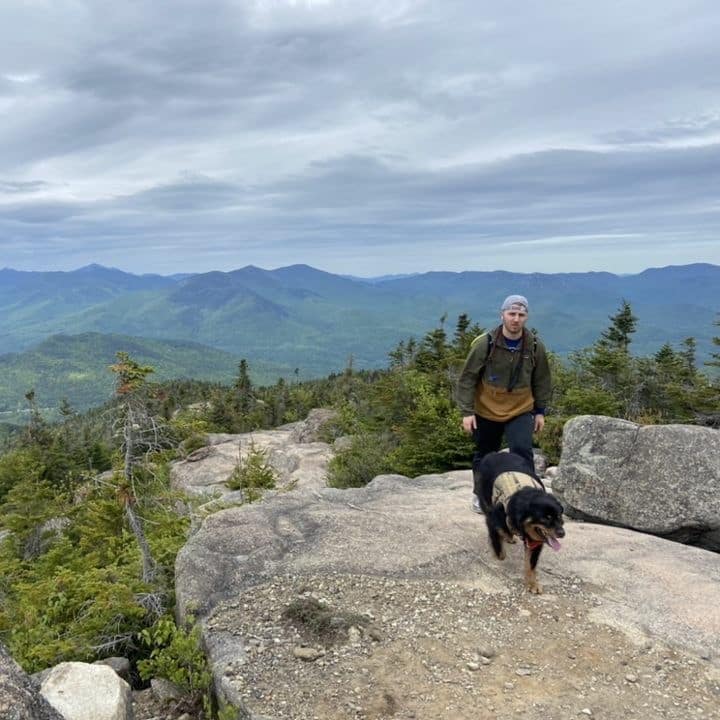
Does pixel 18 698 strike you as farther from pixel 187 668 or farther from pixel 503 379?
pixel 503 379

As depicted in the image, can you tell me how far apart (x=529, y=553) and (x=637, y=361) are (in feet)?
134

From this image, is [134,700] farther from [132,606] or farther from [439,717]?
[439,717]

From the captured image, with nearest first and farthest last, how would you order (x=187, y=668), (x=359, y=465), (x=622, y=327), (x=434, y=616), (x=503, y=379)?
(x=187, y=668) < (x=434, y=616) < (x=503, y=379) < (x=359, y=465) < (x=622, y=327)

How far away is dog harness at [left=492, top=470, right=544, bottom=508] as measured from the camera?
7141 millimetres

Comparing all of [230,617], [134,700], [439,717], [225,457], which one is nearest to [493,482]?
[439,717]

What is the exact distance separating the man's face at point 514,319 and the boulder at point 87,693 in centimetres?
632

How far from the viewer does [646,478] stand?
10.4m

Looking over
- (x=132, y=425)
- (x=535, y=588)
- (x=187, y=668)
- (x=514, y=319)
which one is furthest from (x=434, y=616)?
(x=132, y=425)

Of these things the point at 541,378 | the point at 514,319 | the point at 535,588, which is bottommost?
the point at 535,588

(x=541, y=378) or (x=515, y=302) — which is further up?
(x=515, y=302)

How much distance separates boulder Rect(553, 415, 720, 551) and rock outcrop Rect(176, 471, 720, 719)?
3.05 feet

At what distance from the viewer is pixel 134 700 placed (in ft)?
19.7

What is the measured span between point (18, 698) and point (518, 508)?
17.5 ft

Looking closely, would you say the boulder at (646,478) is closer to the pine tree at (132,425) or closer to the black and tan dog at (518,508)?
the black and tan dog at (518,508)
